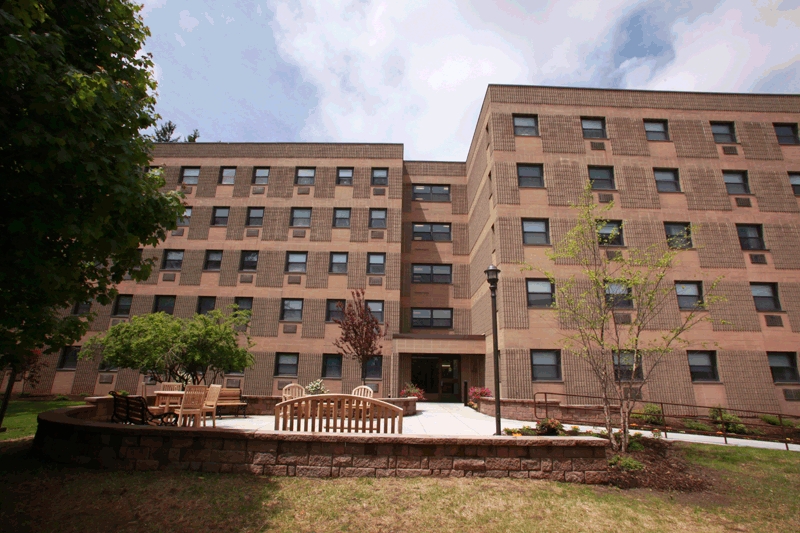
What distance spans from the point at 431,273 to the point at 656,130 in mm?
13921

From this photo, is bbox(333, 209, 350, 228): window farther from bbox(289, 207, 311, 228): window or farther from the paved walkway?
the paved walkway

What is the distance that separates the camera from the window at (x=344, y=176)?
83.2 ft

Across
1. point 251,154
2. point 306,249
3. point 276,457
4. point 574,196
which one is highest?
point 251,154

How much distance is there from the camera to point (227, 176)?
25703 millimetres

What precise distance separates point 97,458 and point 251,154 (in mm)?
21769

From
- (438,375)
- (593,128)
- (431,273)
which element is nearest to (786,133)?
(593,128)

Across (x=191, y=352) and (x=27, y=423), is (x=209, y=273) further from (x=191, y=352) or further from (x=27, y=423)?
(x=27, y=423)

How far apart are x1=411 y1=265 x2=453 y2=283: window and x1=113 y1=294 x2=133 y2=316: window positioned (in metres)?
16.2

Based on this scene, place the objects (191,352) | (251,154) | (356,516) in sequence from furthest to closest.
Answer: (251,154), (191,352), (356,516)

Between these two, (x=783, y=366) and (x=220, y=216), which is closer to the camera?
(x=783, y=366)

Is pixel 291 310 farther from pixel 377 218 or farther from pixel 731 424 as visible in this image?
pixel 731 424

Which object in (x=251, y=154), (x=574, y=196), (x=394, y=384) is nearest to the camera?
(x=574, y=196)

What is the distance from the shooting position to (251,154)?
84.4 feet

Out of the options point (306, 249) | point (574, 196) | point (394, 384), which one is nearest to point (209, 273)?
point (306, 249)
